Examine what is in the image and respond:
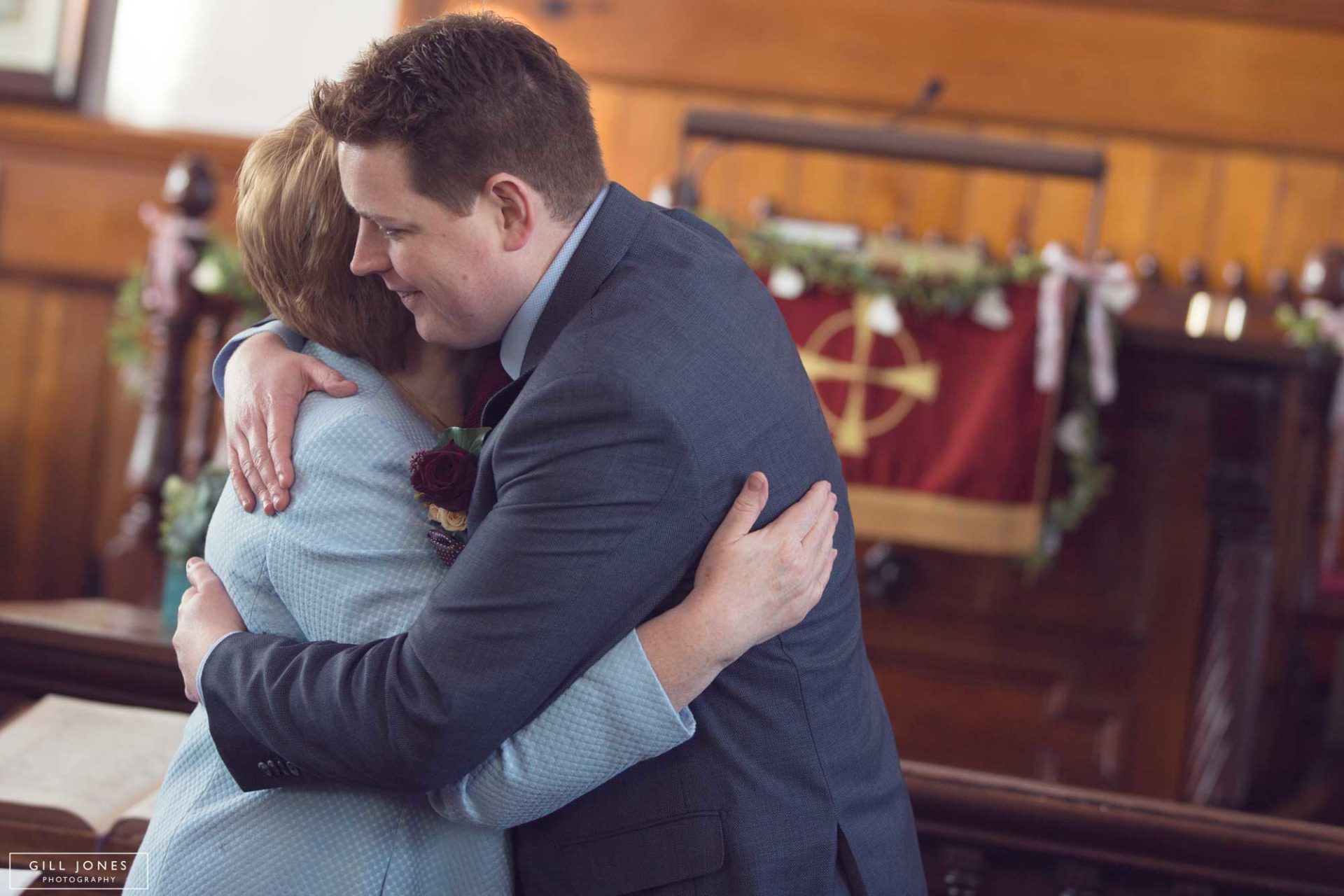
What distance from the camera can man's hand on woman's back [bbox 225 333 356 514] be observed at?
47.8 inches

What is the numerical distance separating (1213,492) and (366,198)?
8.26 ft

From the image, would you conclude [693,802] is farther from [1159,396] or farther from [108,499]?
[108,499]

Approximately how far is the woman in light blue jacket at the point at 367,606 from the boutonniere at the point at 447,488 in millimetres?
22

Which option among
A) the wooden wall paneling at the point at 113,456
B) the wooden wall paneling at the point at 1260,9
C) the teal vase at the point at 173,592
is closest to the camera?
the teal vase at the point at 173,592

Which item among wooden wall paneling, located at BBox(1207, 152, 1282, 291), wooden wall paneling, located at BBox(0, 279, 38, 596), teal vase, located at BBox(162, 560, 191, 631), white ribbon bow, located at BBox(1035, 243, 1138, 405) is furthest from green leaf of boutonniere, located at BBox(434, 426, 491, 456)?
wooden wall paneling, located at BBox(1207, 152, 1282, 291)

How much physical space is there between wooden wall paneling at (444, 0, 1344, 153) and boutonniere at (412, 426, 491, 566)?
4239 millimetres

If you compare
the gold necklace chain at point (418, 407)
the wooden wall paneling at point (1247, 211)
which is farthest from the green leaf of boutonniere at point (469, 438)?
the wooden wall paneling at point (1247, 211)

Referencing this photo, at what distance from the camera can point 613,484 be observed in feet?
3.41

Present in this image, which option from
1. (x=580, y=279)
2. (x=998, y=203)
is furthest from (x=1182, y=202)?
(x=580, y=279)

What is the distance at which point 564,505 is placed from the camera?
3.40 ft

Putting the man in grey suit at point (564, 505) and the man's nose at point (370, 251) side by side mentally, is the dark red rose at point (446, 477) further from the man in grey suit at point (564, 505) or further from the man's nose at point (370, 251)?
the man's nose at point (370, 251)

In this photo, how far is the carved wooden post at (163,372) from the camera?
12.0ft

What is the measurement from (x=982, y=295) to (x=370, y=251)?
7.18ft

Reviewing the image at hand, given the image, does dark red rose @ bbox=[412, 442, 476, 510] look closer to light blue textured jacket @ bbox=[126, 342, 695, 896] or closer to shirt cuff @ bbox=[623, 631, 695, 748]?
light blue textured jacket @ bbox=[126, 342, 695, 896]
